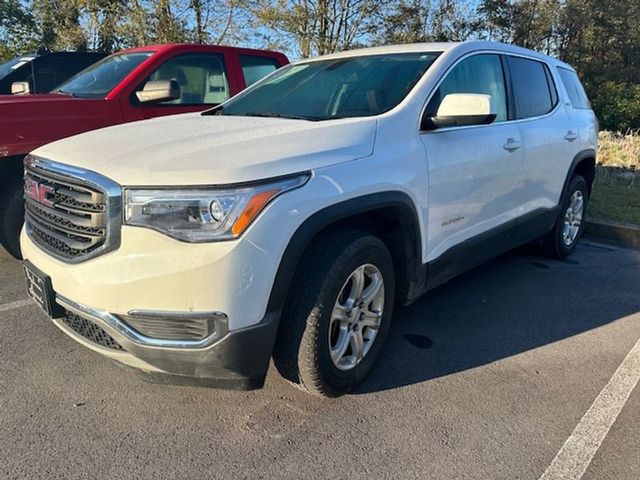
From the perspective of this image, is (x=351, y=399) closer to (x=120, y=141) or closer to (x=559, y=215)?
(x=120, y=141)

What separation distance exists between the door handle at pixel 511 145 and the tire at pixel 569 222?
128cm

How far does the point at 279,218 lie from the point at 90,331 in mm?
1014

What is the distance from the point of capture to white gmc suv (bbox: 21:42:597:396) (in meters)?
2.17

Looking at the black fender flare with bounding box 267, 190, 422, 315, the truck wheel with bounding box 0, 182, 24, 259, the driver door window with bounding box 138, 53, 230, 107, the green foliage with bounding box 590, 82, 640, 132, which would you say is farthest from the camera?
the green foliage with bounding box 590, 82, 640, 132

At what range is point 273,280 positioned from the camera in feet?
7.33

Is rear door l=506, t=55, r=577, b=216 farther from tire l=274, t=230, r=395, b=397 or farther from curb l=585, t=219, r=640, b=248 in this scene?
tire l=274, t=230, r=395, b=397

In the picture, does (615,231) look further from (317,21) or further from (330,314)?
(317,21)

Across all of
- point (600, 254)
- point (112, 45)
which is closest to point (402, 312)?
point (600, 254)

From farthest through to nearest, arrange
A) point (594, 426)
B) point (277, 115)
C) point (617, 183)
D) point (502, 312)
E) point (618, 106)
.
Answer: point (618, 106) < point (617, 183) < point (502, 312) < point (277, 115) < point (594, 426)

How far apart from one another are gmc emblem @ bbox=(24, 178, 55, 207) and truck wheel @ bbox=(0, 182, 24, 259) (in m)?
1.61

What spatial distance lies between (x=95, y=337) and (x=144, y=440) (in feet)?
1.67

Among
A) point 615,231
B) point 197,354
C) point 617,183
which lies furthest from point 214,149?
point 617,183

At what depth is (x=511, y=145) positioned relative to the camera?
381 cm

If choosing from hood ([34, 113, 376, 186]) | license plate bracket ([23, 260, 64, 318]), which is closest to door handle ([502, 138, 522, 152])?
hood ([34, 113, 376, 186])
